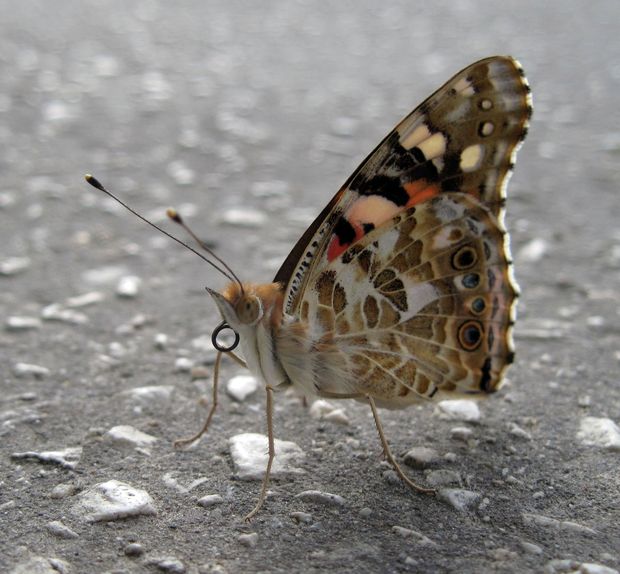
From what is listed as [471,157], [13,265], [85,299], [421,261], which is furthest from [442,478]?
[13,265]

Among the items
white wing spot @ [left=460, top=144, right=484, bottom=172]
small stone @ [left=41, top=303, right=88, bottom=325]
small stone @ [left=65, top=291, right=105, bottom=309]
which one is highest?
white wing spot @ [left=460, top=144, right=484, bottom=172]

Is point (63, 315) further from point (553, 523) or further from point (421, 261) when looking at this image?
point (553, 523)

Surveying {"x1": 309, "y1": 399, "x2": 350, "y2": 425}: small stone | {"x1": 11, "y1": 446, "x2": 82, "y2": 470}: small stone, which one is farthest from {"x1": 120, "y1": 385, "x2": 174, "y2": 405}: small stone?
{"x1": 309, "y1": 399, "x2": 350, "y2": 425}: small stone

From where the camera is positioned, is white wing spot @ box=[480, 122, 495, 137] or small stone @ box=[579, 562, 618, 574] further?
white wing spot @ box=[480, 122, 495, 137]

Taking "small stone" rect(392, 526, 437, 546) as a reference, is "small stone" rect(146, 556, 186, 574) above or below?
below

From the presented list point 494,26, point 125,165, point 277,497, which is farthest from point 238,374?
point 494,26

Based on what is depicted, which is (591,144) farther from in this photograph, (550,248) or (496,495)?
(496,495)

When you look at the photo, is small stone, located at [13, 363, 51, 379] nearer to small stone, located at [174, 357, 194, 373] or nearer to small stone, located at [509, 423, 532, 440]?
small stone, located at [174, 357, 194, 373]
